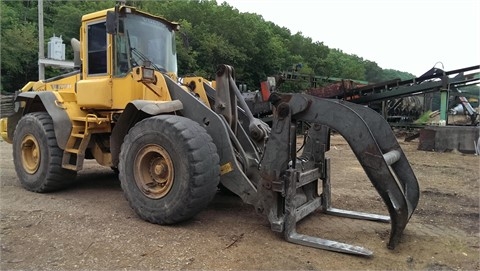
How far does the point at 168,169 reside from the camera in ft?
15.4

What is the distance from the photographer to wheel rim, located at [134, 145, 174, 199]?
4.72 metres

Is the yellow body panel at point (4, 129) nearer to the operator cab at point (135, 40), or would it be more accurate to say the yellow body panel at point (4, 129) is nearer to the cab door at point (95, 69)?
the cab door at point (95, 69)

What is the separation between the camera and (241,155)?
499cm

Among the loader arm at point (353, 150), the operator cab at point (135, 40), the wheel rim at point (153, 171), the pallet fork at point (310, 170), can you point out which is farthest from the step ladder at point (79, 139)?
the loader arm at point (353, 150)

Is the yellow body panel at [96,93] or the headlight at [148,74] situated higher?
the headlight at [148,74]

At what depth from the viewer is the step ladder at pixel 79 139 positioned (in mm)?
5914

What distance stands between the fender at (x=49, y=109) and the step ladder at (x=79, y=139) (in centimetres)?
8

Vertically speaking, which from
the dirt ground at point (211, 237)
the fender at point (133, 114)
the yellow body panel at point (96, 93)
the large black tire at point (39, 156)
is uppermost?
the yellow body panel at point (96, 93)

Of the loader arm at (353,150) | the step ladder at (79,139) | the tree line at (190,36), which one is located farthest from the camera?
the tree line at (190,36)

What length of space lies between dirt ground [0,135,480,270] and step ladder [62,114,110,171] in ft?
1.68

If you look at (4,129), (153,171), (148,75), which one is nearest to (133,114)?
(148,75)

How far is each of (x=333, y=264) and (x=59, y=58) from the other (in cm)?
1101

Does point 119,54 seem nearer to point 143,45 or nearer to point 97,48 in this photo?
point 143,45

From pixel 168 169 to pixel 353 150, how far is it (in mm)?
2000
